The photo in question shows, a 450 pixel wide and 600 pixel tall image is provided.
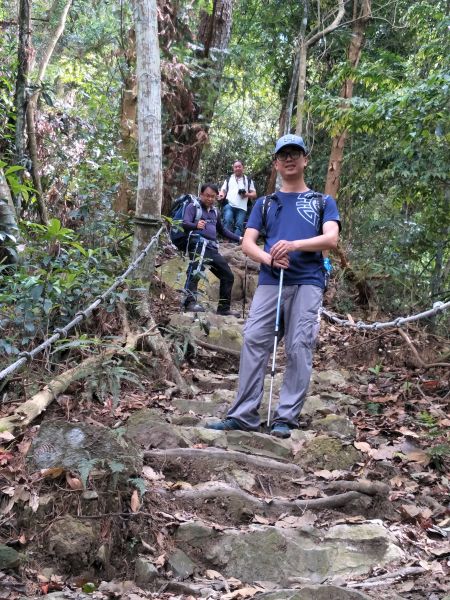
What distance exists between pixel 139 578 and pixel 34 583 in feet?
1.35

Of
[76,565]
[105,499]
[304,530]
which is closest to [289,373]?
[304,530]

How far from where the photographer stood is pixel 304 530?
3098 millimetres

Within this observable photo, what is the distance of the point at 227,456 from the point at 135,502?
91 centimetres

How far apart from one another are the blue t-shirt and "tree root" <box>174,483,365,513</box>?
1527 millimetres

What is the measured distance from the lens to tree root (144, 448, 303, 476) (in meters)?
3.66

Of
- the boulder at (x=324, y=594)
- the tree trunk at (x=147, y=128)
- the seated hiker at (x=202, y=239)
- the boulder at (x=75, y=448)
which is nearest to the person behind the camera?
the boulder at (x=324, y=594)

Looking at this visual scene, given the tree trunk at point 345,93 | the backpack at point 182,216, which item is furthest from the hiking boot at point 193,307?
the tree trunk at point 345,93

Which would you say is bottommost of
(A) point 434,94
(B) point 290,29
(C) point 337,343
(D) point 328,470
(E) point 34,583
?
(C) point 337,343

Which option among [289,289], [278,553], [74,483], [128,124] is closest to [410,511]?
[278,553]

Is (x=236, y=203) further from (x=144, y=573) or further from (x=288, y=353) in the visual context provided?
(x=144, y=573)

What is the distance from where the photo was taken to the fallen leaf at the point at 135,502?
293cm

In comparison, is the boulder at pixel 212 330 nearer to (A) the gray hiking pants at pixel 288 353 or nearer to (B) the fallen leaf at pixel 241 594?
(A) the gray hiking pants at pixel 288 353

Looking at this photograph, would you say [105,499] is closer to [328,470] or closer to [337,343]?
[328,470]

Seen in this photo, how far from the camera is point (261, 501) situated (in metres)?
3.40
